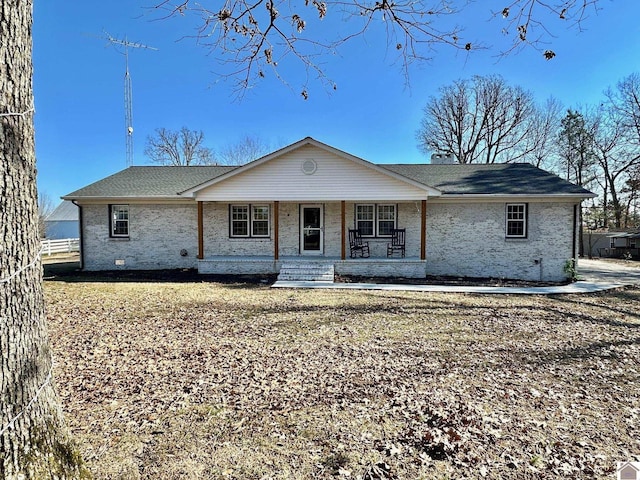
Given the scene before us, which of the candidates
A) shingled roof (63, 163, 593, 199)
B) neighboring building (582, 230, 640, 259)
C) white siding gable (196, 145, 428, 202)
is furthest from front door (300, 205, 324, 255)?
neighboring building (582, 230, 640, 259)

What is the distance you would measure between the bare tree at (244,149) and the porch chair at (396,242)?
28.1 m

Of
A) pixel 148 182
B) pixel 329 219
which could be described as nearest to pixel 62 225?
pixel 148 182

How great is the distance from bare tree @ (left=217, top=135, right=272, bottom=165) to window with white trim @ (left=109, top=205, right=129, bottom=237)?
25557 mm

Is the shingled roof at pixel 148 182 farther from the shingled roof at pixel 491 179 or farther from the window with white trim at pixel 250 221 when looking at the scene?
the shingled roof at pixel 491 179

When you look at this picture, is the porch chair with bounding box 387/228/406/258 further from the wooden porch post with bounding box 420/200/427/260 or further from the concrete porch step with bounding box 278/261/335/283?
the concrete porch step with bounding box 278/261/335/283

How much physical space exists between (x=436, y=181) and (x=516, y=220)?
3433 mm

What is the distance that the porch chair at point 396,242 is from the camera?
44.0 ft

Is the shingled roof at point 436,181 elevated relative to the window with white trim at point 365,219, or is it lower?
elevated

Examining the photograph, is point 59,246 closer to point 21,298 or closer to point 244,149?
point 244,149

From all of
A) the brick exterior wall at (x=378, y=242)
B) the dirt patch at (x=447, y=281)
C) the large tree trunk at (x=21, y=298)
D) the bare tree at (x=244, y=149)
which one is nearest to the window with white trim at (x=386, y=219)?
the brick exterior wall at (x=378, y=242)

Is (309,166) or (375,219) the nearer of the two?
(309,166)

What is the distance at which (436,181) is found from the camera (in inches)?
576

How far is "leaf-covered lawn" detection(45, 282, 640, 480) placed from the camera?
8.93ft

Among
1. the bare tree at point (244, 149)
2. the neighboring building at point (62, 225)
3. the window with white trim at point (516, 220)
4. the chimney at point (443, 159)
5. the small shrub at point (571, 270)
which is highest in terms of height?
the bare tree at point (244, 149)
